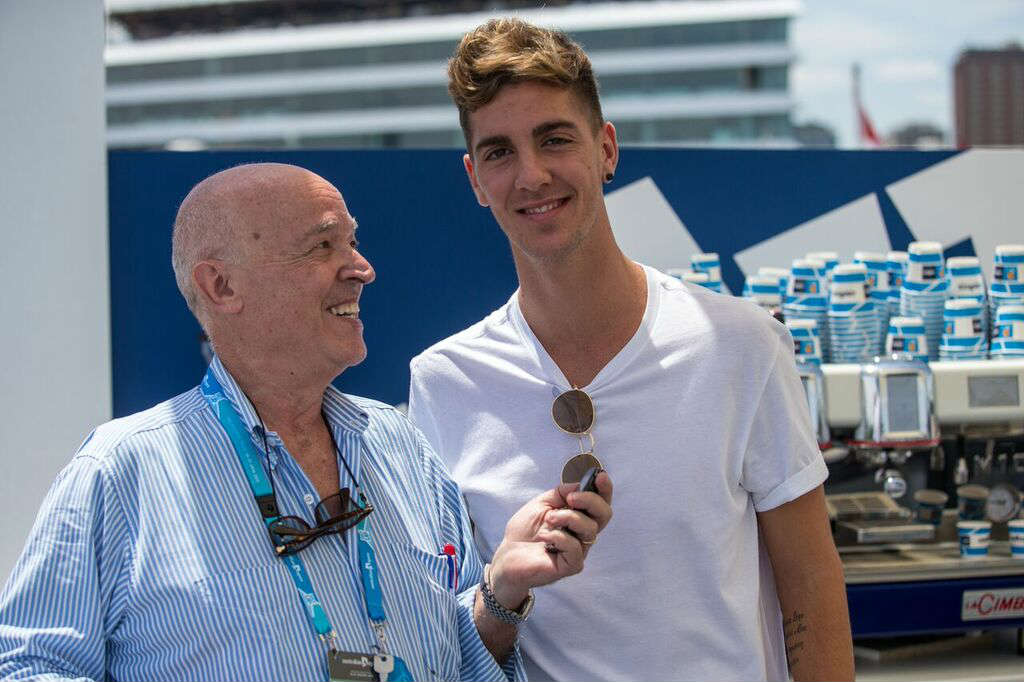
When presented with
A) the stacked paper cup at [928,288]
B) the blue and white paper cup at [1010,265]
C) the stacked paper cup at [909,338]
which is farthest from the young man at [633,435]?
the blue and white paper cup at [1010,265]

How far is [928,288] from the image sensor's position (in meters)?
3.60

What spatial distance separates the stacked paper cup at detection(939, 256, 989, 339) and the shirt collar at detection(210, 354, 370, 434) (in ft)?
7.95

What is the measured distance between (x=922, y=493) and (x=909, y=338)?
1.82 feet

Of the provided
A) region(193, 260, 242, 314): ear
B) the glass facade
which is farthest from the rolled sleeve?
the glass facade

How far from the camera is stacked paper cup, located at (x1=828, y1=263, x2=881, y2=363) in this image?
3.51 metres

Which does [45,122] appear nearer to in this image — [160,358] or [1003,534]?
[160,358]

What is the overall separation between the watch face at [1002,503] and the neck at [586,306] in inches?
77.0

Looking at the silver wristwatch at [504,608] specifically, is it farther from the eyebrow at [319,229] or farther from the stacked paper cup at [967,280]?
the stacked paper cup at [967,280]

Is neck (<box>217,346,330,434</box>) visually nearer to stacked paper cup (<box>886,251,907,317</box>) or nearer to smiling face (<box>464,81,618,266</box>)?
smiling face (<box>464,81,618,266</box>)

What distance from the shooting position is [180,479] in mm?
1724

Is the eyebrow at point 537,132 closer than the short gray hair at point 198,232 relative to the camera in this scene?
No

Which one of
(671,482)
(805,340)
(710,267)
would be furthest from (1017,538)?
(671,482)

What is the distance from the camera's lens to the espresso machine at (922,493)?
325 cm

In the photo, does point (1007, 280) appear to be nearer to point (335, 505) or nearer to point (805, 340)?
point (805, 340)
